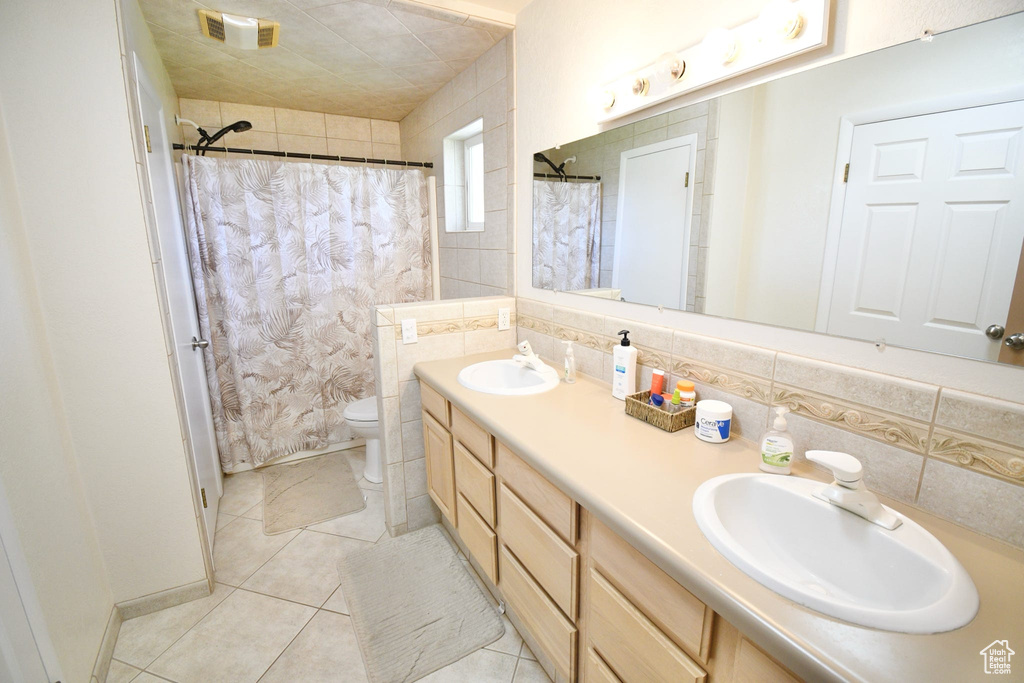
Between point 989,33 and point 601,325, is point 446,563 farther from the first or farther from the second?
point 989,33

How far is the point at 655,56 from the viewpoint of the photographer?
4.51 ft

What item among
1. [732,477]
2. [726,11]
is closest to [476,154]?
[726,11]

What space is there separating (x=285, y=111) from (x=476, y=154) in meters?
1.51

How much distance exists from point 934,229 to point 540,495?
1010 mm

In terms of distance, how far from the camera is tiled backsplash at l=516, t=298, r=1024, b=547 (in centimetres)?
79

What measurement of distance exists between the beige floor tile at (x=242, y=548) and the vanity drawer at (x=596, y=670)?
5.05 ft

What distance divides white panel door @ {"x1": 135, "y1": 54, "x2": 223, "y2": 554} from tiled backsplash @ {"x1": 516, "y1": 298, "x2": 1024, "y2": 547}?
1901mm

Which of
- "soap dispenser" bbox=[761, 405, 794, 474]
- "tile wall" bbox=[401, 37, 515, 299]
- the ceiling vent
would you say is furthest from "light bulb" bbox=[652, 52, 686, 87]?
the ceiling vent

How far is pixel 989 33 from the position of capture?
770mm

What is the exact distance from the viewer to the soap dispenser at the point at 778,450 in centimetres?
99

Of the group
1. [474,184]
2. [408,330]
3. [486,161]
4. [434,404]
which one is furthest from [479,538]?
[474,184]

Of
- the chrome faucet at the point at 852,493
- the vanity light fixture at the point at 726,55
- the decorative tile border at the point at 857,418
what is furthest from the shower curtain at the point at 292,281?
the chrome faucet at the point at 852,493

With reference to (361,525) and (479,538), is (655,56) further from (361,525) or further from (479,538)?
(361,525)

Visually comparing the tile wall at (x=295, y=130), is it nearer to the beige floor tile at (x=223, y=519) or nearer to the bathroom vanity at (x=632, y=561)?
the beige floor tile at (x=223, y=519)
